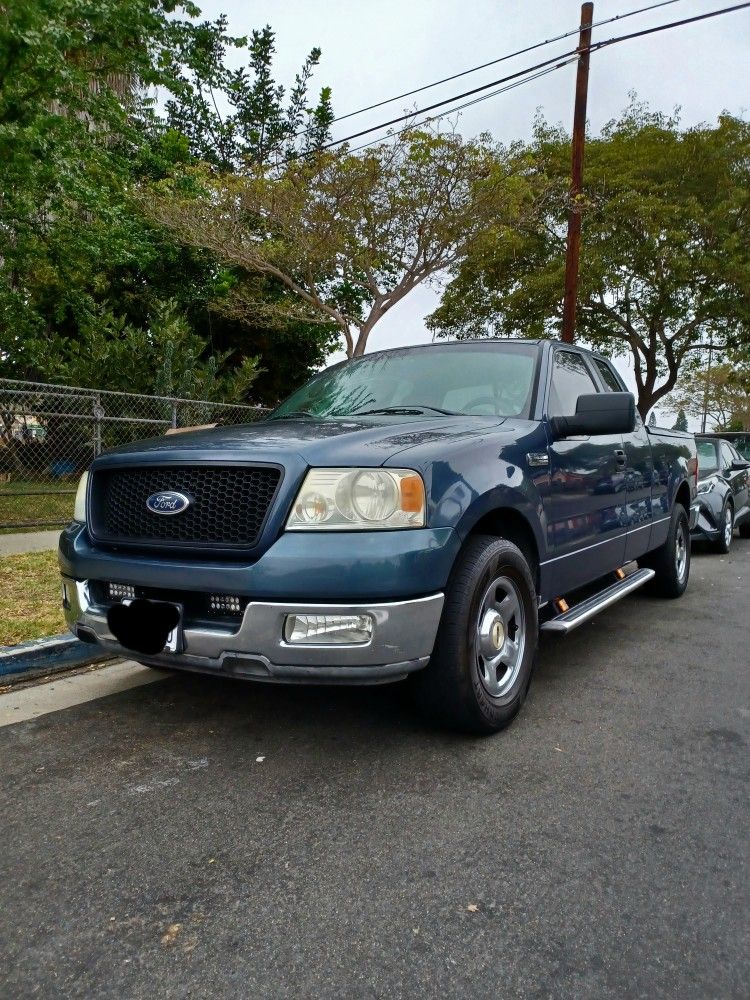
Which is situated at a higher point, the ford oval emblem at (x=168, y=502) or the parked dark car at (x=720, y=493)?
the ford oval emblem at (x=168, y=502)

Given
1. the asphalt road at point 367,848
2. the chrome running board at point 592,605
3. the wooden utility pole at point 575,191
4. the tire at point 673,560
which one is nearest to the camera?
the asphalt road at point 367,848

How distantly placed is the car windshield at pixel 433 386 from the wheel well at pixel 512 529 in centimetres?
62

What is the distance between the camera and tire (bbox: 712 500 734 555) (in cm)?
930

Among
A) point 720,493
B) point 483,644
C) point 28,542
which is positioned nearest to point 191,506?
point 483,644

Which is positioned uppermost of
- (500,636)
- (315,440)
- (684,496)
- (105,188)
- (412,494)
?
(105,188)

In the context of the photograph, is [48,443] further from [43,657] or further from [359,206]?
[359,206]

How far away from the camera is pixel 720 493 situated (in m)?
9.23

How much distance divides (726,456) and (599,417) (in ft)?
24.9

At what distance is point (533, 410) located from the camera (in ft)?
12.6

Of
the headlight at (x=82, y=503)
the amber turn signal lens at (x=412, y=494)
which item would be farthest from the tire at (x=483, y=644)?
the headlight at (x=82, y=503)

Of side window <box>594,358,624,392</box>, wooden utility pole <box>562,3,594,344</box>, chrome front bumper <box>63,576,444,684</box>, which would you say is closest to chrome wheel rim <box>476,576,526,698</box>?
chrome front bumper <box>63,576,444,684</box>

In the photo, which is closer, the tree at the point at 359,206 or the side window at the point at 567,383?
the side window at the point at 567,383

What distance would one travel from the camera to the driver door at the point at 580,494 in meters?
3.79

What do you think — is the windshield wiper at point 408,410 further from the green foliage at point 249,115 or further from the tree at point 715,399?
the tree at point 715,399
